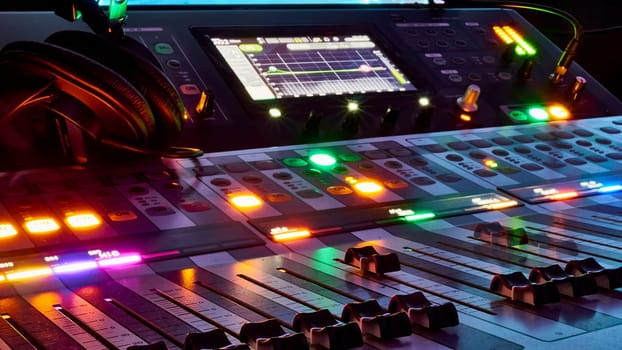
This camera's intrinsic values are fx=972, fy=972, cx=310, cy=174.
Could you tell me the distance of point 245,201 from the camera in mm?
1666

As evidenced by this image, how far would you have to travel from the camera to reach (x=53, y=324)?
3.65 ft

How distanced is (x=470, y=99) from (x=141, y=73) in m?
0.89

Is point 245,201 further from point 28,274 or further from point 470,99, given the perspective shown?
point 470,99

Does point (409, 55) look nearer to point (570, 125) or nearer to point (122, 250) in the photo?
point (570, 125)

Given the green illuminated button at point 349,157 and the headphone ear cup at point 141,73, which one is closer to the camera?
the headphone ear cup at point 141,73

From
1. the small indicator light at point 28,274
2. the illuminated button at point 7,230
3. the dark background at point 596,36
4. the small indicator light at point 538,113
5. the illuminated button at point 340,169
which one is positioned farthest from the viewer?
the dark background at point 596,36

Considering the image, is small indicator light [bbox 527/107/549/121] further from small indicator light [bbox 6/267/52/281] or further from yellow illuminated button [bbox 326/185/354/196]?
small indicator light [bbox 6/267/52/281]

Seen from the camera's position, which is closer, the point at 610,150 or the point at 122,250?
the point at 122,250

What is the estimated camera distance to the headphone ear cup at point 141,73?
5.50 feet

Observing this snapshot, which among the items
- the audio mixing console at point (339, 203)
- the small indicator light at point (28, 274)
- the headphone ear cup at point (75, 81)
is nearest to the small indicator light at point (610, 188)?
the audio mixing console at point (339, 203)

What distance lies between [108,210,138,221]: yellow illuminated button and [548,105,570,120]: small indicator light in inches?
48.5

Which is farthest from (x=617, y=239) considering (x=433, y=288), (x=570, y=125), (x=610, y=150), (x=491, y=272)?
(x=570, y=125)

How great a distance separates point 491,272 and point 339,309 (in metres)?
0.30

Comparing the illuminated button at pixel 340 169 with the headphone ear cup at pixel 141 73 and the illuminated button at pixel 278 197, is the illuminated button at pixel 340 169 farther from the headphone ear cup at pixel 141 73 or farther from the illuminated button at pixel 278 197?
the headphone ear cup at pixel 141 73
